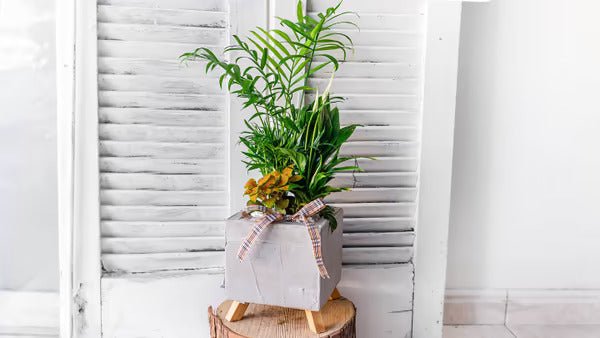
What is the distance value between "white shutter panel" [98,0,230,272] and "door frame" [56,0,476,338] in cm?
3

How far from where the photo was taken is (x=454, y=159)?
4.31ft

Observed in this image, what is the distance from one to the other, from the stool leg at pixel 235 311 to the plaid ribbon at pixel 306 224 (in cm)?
12

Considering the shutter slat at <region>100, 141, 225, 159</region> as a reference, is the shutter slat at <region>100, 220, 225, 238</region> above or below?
below

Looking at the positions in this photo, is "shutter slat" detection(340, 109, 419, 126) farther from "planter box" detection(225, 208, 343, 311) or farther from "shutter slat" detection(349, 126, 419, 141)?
"planter box" detection(225, 208, 343, 311)

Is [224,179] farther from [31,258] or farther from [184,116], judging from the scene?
[31,258]

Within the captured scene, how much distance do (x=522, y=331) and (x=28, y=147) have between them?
1.43m

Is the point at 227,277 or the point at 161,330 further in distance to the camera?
the point at 161,330

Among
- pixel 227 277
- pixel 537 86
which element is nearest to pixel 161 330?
pixel 227 277

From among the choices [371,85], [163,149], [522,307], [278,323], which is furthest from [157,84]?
[522,307]

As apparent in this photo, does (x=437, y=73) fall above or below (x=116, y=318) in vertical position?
above

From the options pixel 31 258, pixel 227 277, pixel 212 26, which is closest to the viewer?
pixel 227 277

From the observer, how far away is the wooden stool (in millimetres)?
949

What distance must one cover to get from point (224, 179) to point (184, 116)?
0.58 ft

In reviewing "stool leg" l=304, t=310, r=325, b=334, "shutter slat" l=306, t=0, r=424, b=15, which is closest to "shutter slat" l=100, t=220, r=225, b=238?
"stool leg" l=304, t=310, r=325, b=334
